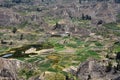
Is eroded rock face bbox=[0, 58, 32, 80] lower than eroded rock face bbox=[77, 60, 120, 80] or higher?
higher

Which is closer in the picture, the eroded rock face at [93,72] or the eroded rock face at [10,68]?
the eroded rock face at [10,68]

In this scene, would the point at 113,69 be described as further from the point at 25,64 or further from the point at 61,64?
the point at 25,64

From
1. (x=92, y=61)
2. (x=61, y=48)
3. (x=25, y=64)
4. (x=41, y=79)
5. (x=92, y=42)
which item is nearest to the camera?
(x=41, y=79)

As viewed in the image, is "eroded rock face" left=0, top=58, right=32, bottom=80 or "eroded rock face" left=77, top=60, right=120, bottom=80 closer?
"eroded rock face" left=0, top=58, right=32, bottom=80

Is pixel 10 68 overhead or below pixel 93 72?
overhead

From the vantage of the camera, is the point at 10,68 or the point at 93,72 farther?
the point at 93,72

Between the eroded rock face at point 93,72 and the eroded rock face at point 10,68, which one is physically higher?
the eroded rock face at point 10,68

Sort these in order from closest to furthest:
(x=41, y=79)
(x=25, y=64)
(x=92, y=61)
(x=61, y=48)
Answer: (x=41, y=79) → (x=25, y=64) → (x=92, y=61) → (x=61, y=48)

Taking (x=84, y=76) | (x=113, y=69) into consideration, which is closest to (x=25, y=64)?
(x=84, y=76)
